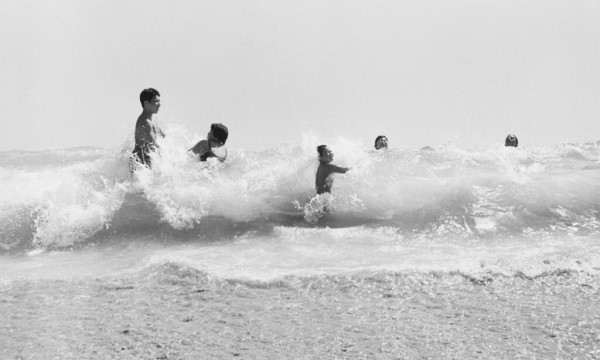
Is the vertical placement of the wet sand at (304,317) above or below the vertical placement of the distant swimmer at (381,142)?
below

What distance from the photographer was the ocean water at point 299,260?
285 centimetres

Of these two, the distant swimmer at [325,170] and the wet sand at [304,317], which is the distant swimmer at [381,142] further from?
the wet sand at [304,317]

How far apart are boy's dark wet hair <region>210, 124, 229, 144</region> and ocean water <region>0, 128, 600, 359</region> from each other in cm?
37

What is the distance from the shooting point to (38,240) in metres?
6.21

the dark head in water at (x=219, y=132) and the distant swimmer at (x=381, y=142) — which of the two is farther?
the distant swimmer at (x=381, y=142)

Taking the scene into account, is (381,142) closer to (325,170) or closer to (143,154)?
(325,170)

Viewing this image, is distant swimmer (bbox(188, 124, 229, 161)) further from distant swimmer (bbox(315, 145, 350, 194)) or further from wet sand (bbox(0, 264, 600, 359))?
wet sand (bbox(0, 264, 600, 359))

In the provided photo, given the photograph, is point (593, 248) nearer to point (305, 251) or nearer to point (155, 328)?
point (305, 251)

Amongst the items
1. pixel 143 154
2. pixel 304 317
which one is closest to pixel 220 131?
pixel 143 154

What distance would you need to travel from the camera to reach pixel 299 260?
4.76 m

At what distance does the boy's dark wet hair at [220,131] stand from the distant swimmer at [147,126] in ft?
2.55

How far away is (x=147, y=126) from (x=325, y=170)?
2540mm

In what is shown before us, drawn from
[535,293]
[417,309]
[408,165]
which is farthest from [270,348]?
[408,165]

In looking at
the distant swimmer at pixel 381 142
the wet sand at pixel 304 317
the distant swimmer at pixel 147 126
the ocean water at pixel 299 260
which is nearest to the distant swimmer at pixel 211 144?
the ocean water at pixel 299 260
